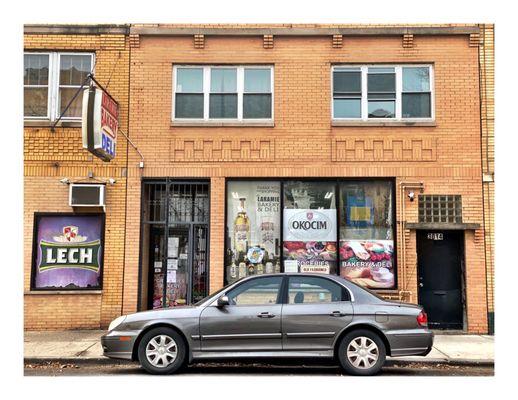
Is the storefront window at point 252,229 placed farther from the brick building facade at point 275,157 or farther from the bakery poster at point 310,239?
the bakery poster at point 310,239

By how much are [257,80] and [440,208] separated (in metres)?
5.04

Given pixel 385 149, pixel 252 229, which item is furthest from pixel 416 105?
pixel 252 229

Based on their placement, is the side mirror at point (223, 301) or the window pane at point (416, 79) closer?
the side mirror at point (223, 301)

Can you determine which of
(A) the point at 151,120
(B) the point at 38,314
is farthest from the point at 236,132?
(B) the point at 38,314

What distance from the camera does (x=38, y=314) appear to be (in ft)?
39.9

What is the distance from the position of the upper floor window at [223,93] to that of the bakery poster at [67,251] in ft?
10.7

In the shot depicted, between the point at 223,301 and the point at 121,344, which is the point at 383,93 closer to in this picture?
the point at 223,301

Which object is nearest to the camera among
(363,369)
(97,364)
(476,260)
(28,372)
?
(363,369)

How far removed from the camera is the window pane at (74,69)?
12836mm

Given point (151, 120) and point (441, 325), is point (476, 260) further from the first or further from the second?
point (151, 120)

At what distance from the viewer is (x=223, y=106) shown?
1281 cm

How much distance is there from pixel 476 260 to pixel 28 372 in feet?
29.9

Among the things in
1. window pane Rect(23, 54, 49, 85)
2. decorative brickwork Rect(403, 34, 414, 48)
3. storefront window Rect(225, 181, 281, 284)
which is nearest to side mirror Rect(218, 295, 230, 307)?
storefront window Rect(225, 181, 281, 284)

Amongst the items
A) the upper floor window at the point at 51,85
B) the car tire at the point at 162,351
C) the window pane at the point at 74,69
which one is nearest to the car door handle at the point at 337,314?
the car tire at the point at 162,351
